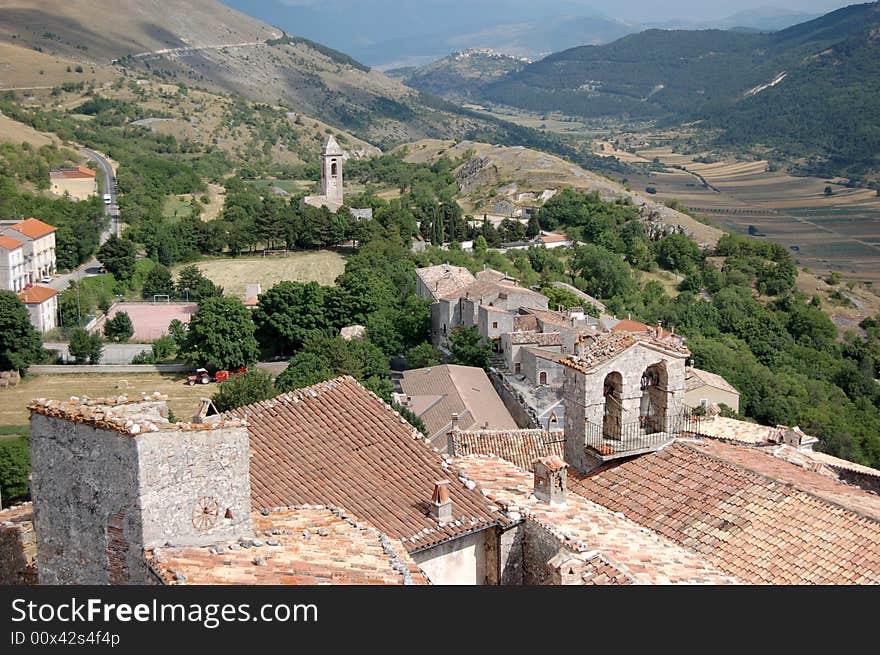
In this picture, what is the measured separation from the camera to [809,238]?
136750 millimetres

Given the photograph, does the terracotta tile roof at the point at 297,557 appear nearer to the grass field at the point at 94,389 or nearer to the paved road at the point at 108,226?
the grass field at the point at 94,389

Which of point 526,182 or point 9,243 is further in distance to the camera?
point 526,182

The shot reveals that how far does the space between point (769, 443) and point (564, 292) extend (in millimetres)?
37887

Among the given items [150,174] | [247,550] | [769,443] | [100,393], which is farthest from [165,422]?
[150,174]

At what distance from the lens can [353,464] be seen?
1298cm

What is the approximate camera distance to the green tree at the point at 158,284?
66562 mm

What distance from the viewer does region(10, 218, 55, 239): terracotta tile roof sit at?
68562 mm

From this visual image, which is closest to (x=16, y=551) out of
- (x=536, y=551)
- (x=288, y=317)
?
(x=536, y=551)

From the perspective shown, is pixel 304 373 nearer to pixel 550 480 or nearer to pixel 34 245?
pixel 550 480

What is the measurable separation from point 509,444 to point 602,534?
9941mm

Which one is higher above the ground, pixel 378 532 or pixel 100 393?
pixel 378 532

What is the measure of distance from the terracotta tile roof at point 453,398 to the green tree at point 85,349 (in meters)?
19.2

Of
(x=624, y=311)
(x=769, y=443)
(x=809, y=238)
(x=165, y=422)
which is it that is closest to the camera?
(x=165, y=422)
